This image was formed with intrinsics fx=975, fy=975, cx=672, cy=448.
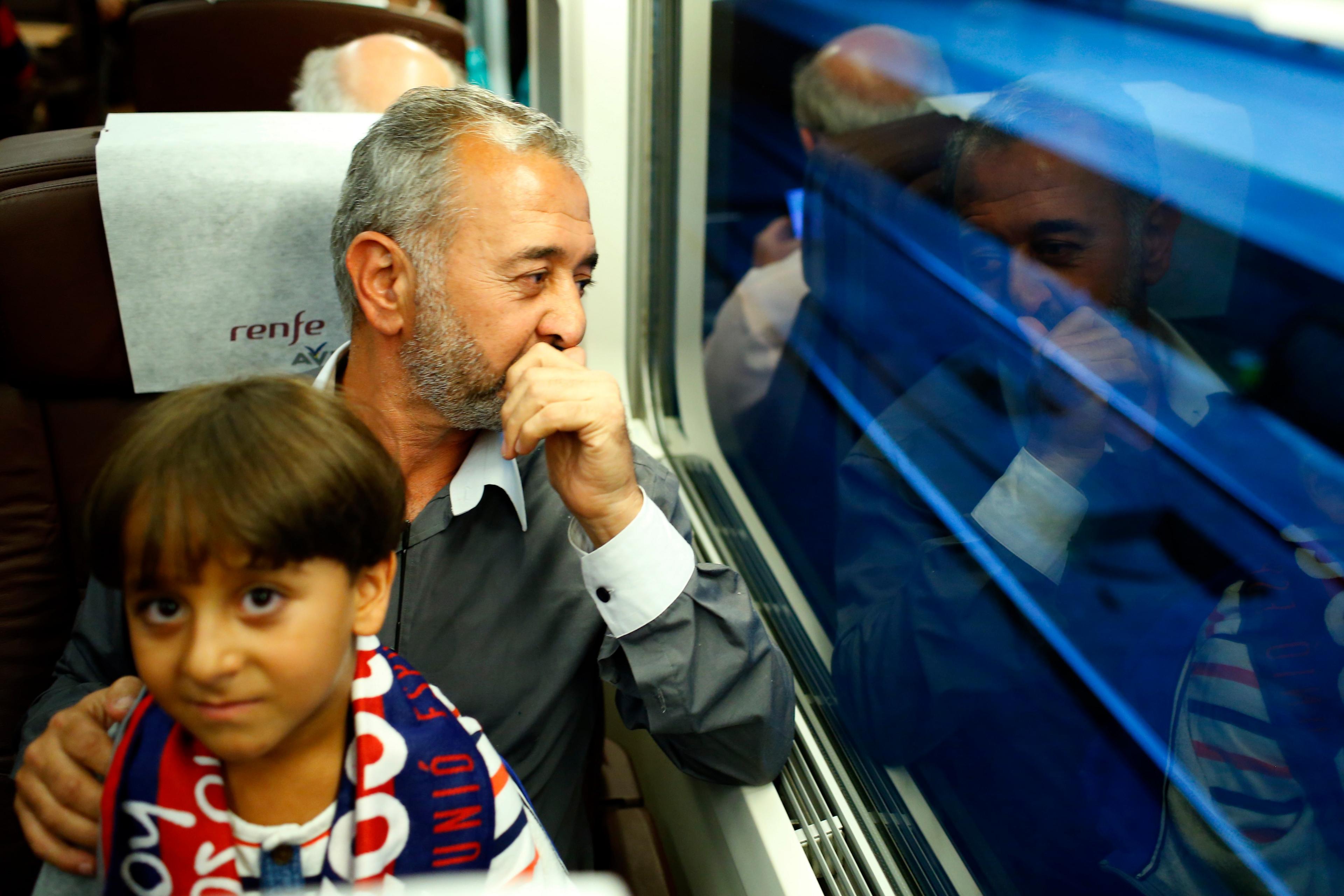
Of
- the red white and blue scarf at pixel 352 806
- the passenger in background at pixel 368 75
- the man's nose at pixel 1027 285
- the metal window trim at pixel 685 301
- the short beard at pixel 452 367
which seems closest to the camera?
the red white and blue scarf at pixel 352 806

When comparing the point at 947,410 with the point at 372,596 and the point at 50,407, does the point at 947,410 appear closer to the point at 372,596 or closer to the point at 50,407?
the point at 372,596

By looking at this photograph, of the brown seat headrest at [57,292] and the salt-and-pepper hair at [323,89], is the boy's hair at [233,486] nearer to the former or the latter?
the brown seat headrest at [57,292]

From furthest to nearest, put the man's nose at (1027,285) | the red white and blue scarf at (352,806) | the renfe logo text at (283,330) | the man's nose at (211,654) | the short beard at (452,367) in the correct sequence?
the renfe logo text at (283,330), the short beard at (452,367), the man's nose at (1027,285), the red white and blue scarf at (352,806), the man's nose at (211,654)

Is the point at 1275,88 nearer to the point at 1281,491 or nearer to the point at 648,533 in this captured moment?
the point at 1281,491

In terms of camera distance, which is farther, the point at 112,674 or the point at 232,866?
the point at 112,674

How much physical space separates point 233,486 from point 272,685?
6.0 inches

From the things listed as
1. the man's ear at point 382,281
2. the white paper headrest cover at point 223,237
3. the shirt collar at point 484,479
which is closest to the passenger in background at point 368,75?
the white paper headrest cover at point 223,237

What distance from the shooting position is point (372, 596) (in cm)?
83

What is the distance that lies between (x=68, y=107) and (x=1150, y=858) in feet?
17.8

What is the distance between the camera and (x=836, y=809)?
1250 mm

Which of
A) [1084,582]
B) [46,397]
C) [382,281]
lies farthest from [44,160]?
[1084,582]

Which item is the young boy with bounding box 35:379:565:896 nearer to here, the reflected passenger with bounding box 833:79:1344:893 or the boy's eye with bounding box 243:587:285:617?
the boy's eye with bounding box 243:587:285:617

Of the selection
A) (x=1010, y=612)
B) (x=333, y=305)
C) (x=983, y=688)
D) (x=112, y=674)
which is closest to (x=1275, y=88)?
(x=1010, y=612)

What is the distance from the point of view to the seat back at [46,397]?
Answer: 1273 mm
